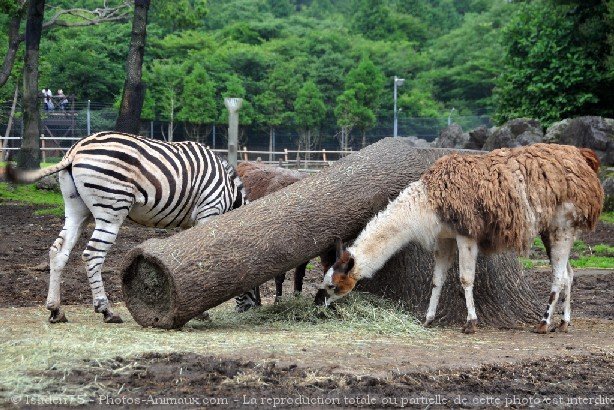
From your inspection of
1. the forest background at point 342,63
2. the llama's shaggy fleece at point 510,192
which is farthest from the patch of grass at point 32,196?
the llama's shaggy fleece at point 510,192

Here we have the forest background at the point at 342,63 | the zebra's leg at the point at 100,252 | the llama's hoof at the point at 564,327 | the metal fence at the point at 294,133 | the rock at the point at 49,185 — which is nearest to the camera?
the zebra's leg at the point at 100,252

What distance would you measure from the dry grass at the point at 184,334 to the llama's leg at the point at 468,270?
453 mm

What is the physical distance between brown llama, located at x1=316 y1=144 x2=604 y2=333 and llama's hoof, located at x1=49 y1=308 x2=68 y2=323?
239 centimetres

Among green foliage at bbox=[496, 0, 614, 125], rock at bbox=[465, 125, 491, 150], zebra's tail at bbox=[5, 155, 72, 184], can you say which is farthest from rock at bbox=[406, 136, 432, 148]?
zebra's tail at bbox=[5, 155, 72, 184]

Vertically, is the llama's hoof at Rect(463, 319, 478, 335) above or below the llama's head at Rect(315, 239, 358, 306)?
below

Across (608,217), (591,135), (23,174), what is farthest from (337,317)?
(591,135)

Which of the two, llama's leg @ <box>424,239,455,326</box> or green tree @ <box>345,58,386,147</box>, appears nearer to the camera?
llama's leg @ <box>424,239,455,326</box>

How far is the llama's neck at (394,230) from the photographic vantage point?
933 centimetres

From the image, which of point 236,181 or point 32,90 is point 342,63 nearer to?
point 32,90

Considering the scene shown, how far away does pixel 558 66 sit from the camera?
28203 millimetres

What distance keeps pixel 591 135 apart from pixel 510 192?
1526 centimetres

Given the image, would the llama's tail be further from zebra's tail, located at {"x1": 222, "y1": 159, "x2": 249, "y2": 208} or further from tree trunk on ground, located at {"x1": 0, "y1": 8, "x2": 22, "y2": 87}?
tree trunk on ground, located at {"x1": 0, "y1": 8, "x2": 22, "y2": 87}

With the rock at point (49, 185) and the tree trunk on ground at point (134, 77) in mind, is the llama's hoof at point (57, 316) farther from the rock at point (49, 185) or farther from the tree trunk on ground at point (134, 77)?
the rock at point (49, 185)

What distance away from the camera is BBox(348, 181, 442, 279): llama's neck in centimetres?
933
